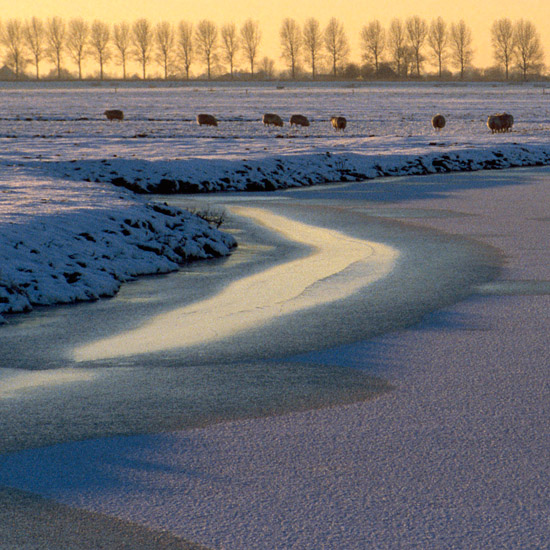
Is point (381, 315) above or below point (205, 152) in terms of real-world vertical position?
below

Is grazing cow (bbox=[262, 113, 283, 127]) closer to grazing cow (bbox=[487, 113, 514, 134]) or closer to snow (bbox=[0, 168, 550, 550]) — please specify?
grazing cow (bbox=[487, 113, 514, 134])

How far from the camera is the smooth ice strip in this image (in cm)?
636

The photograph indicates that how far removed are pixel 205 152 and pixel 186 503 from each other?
2243 cm

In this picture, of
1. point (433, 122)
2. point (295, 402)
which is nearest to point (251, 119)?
point (433, 122)

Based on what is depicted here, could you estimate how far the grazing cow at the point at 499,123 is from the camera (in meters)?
36.4

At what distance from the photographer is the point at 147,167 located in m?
20.1

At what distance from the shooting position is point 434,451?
4.12m

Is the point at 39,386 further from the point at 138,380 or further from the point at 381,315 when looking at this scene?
the point at 381,315

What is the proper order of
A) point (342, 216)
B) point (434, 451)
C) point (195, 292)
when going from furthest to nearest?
point (342, 216) → point (195, 292) → point (434, 451)

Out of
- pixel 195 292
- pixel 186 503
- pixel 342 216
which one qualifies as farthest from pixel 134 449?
pixel 342 216

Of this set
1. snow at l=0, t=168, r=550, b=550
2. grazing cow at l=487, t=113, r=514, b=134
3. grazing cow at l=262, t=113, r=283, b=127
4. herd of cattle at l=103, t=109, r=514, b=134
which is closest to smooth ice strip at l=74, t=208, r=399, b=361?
snow at l=0, t=168, r=550, b=550

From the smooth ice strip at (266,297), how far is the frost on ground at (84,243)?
49.5 inches

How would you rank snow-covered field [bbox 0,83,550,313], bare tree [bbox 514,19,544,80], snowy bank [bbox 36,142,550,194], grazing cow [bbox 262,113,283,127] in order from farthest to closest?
bare tree [bbox 514,19,544,80] < grazing cow [bbox 262,113,283,127] < snowy bank [bbox 36,142,550,194] < snow-covered field [bbox 0,83,550,313]

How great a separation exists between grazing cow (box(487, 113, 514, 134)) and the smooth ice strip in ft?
88.0
